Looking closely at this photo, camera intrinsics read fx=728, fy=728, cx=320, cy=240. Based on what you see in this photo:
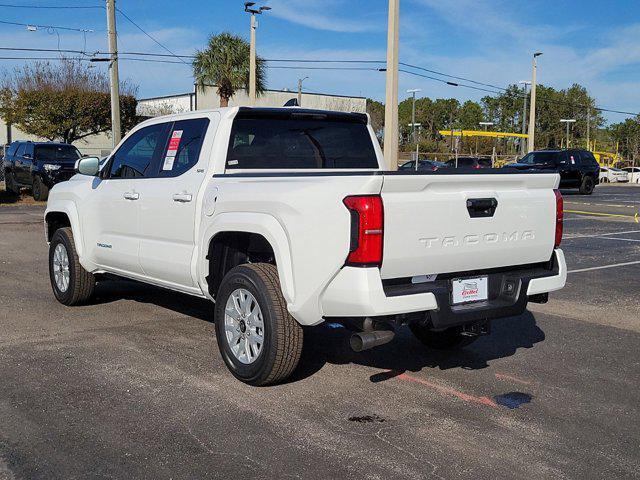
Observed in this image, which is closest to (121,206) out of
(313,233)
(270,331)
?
(270,331)

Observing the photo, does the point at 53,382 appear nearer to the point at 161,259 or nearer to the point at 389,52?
the point at 161,259

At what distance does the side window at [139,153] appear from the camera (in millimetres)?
6320

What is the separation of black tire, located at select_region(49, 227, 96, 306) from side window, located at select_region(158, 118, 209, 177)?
67.9 inches

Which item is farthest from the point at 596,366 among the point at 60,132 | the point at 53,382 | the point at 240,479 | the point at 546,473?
the point at 60,132

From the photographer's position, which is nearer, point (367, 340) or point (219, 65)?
point (367, 340)

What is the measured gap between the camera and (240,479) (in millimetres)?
3541

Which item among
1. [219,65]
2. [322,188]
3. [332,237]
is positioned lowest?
[332,237]

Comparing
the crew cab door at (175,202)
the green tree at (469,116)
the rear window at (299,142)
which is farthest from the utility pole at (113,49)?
the green tree at (469,116)

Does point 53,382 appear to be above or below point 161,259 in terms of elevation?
below

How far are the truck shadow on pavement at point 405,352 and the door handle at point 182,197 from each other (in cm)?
144

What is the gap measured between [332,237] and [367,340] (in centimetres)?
67

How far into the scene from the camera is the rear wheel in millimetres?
30750

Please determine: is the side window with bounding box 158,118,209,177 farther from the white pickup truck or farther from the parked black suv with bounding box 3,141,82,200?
the parked black suv with bounding box 3,141,82,200

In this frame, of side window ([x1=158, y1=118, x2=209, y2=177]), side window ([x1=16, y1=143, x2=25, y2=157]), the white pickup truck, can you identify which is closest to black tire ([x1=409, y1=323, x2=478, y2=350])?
the white pickup truck
